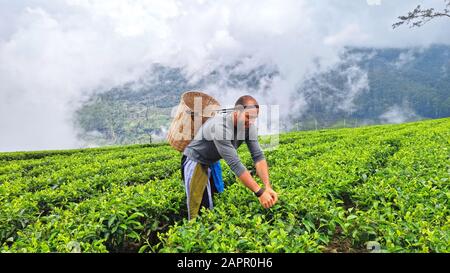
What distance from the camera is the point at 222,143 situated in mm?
3947

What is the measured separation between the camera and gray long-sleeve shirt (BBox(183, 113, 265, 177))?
12.8 feet

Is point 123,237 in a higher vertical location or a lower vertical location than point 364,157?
lower

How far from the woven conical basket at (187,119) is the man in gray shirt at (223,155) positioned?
28 cm

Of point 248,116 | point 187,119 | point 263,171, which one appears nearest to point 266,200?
point 263,171

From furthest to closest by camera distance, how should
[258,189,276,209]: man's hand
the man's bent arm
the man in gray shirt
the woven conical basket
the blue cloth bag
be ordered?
the woven conical basket < the blue cloth bag < the man's bent arm < the man in gray shirt < [258,189,276,209]: man's hand

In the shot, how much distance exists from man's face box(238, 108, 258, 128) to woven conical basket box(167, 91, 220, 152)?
44.7 inches

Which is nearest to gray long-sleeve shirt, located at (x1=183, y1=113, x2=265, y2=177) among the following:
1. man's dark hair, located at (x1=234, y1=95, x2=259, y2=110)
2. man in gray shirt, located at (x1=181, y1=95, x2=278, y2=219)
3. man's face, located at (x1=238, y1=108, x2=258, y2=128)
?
man in gray shirt, located at (x1=181, y1=95, x2=278, y2=219)

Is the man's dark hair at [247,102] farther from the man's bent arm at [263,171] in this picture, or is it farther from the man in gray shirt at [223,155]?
the man's bent arm at [263,171]

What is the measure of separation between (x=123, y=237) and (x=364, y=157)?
16.0ft

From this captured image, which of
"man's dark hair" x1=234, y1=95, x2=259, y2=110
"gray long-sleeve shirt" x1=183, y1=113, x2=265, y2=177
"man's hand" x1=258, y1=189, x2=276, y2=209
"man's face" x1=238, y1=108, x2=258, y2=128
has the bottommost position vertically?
"man's hand" x1=258, y1=189, x2=276, y2=209

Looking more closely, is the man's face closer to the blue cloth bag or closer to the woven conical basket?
the blue cloth bag
